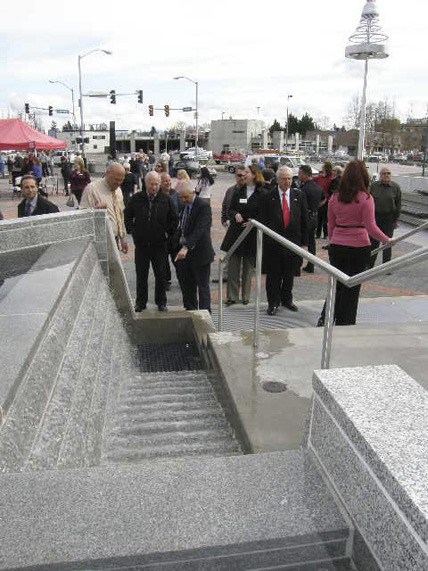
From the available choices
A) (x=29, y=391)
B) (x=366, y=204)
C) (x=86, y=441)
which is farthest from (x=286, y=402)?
(x=366, y=204)

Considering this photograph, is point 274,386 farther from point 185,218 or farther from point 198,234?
point 185,218

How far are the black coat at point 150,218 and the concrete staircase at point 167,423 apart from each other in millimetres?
2092

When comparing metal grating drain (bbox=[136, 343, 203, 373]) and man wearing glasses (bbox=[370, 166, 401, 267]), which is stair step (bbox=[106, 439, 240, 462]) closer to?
metal grating drain (bbox=[136, 343, 203, 373])

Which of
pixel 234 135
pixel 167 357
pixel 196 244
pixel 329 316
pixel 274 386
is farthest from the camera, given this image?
pixel 234 135

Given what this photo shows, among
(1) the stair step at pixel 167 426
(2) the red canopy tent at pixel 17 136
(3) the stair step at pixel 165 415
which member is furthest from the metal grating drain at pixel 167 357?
(2) the red canopy tent at pixel 17 136

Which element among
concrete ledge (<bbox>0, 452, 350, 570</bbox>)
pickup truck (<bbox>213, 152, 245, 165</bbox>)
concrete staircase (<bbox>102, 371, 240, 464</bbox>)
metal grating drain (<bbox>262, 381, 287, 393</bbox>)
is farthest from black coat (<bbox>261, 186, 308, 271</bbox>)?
pickup truck (<bbox>213, 152, 245, 165</bbox>)

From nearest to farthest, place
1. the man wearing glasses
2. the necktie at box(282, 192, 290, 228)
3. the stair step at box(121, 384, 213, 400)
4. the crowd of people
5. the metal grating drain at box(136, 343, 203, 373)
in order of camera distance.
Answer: the stair step at box(121, 384, 213, 400)
the metal grating drain at box(136, 343, 203, 373)
the crowd of people
the necktie at box(282, 192, 290, 228)
the man wearing glasses

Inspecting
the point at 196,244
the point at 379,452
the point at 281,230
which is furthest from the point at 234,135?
the point at 379,452

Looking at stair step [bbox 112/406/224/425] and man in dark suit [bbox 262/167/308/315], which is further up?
man in dark suit [bbox 262/167/308/315]

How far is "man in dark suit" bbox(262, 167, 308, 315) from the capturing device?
242 inches

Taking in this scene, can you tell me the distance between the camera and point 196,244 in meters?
5.96

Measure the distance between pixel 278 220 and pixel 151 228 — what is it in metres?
1.51

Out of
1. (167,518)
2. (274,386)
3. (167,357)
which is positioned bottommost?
(167,357)

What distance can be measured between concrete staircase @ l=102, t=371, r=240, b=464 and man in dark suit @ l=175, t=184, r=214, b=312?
1.61 m
